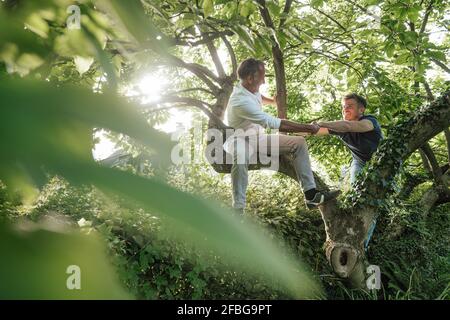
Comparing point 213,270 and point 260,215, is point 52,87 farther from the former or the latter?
point 260,215

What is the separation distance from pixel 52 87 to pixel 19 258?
6 cm


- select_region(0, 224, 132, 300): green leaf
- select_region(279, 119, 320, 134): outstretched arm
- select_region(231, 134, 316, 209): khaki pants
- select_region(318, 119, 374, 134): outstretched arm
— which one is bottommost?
select_region(0, 224, 132, 300): green leaf

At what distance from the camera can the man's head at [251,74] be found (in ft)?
15.7

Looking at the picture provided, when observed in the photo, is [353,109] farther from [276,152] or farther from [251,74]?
[251,74]

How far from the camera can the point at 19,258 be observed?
0.15 meters

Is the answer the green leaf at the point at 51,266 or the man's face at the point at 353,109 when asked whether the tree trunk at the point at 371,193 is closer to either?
the man's face at the point at 353,109

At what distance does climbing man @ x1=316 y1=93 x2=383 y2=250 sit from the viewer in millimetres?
5062

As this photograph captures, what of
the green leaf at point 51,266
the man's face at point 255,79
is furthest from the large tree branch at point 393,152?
Result: the green leaf at point 51,266

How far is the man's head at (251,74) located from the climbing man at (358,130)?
2.97 ft

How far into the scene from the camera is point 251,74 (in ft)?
15.7

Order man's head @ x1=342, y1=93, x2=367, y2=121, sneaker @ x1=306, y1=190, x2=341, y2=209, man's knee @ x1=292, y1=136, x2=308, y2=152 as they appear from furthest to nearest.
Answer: man's head @ x1=342, y1=93, x2=367, y2=121 → man's knee @ x1=292, y1=136, x2=308, y2=152 → sneaker @ x1=306, y1=190, x2=341, y2=209

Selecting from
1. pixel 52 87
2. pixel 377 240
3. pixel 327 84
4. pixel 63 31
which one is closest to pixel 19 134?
pixel 52 87

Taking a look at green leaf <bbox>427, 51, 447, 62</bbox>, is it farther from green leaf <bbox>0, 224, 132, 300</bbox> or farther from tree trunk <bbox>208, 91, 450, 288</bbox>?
green leaf <bbox>0, 224, 132, 300</bbox>

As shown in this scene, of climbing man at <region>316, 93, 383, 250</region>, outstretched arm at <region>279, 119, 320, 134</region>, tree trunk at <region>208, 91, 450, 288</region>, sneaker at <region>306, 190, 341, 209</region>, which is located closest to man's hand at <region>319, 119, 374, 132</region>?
climbing man at <region>316, 93, 383, 250</region>
